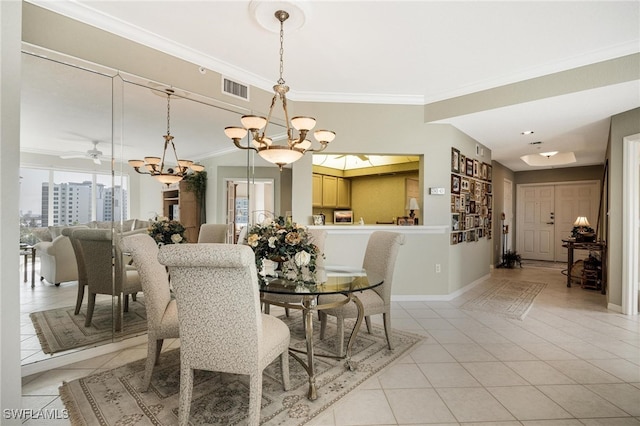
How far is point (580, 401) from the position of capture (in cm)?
197

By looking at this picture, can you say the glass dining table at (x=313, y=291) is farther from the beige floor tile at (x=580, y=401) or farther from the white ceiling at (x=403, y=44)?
the white ceiling at (x=403, y=44)

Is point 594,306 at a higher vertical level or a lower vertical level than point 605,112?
lower

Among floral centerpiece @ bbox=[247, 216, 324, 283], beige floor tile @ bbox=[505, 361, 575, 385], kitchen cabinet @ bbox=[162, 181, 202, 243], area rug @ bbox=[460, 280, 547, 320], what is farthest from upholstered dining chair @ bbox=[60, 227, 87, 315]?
area rug @ bbox=[460, 280, 547, 320]

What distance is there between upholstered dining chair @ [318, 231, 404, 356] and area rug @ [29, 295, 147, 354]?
1602mm

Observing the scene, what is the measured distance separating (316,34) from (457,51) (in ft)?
4.53

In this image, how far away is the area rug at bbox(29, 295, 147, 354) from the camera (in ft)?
7.45

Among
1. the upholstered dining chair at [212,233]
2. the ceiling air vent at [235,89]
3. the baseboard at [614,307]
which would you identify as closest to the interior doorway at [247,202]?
the upholstered dining chair at [212,233]

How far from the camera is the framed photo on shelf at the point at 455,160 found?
4.36m

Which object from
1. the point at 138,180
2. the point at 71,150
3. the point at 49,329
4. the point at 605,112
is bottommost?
the point at 49,329

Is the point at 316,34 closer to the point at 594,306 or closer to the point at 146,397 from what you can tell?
the point at 146,397

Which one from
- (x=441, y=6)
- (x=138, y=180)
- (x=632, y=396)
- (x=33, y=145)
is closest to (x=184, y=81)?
(x=138, y=180)

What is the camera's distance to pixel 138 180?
271 cm

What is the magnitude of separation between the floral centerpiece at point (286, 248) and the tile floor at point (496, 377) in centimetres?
91

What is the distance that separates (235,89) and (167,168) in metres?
1.16
